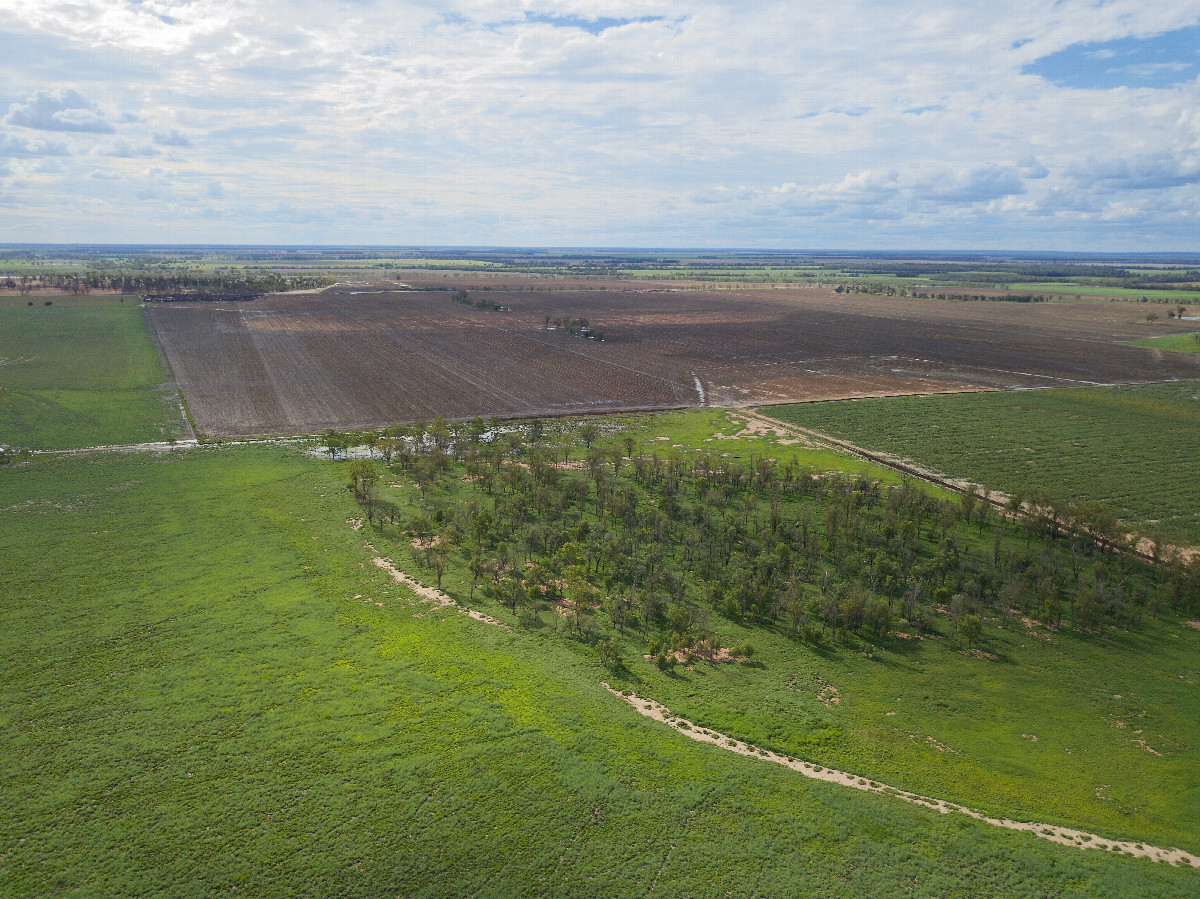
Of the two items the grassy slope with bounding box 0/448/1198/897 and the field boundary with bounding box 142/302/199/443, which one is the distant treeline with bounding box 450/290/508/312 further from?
the grassy slope with bounding box 0/448/1198/897

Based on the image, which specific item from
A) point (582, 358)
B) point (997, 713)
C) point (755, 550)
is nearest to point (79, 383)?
point (582, 358)

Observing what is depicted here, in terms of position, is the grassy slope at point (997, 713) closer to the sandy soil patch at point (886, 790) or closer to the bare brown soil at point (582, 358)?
the sandy soil patch at point (886, 790)

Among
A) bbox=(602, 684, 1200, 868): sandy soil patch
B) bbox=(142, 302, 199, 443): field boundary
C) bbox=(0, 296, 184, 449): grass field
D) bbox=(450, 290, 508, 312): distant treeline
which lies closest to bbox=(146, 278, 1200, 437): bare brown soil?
bbox=(142, 302, 199, 443): field boundary

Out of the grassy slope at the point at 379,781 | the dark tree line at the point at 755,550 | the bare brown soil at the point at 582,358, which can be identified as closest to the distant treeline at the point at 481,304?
the bare brown soil at the point at 582,358

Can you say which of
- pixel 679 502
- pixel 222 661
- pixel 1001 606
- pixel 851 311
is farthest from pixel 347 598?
pixel 851 311

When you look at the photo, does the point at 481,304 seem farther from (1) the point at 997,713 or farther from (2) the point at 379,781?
(1) the point at 997,713
